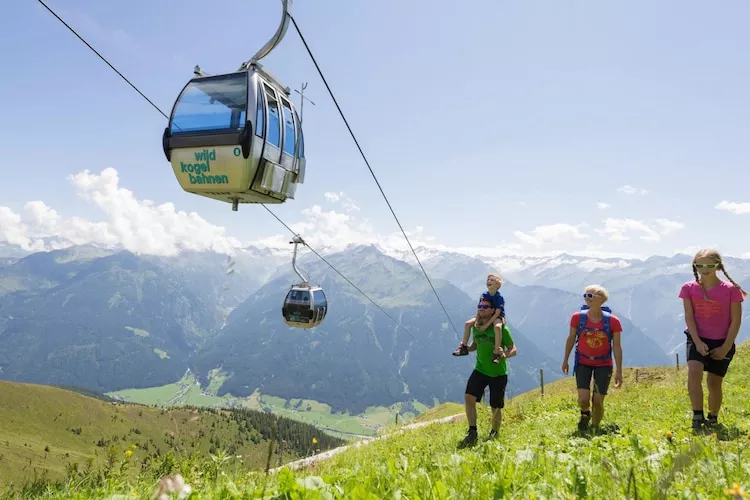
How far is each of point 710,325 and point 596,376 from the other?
190 centimetres

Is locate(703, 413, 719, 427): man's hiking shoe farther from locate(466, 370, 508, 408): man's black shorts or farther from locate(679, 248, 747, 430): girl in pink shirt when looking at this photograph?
locate(466, 370, 508, 408): man's black shorts

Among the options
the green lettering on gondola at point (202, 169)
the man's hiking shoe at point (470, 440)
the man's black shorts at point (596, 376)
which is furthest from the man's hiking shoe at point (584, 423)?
the green lettering on gondola at point (202, 169)

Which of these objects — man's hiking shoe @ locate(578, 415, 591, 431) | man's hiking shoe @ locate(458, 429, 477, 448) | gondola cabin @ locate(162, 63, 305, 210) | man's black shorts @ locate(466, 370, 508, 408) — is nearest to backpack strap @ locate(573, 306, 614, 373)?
man's hiking shoe @ locate(578, 415, 591, 431)

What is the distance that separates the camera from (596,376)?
24.7 feet

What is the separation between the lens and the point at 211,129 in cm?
773

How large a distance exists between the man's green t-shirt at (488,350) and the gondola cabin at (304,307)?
34.6 feet

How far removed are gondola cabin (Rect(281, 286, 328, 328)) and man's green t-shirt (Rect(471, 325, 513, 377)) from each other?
10556mm

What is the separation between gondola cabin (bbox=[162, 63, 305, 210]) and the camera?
7.62m

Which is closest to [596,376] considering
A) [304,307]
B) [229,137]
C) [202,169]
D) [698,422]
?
[698,422]

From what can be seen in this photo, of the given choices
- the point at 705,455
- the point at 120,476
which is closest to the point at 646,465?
the point at 705,455

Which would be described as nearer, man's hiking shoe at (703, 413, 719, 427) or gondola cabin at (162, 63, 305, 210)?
man's hiking shoe at (703, 413, 719, 427)

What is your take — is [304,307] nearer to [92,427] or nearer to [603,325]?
[603,325]

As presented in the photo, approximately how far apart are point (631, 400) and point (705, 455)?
913 centimetres

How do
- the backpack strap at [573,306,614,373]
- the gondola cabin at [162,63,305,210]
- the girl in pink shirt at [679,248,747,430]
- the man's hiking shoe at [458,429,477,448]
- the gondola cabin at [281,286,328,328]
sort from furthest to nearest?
the gondola cabin at [281,286,328,328]
the gondola cabin at [162,63,305,210]
the backpack strap at [573,306,614,373]
the man's hiking shoe at [458,429,477,448]
the girl in pink shirt at [679,248,747,430]
